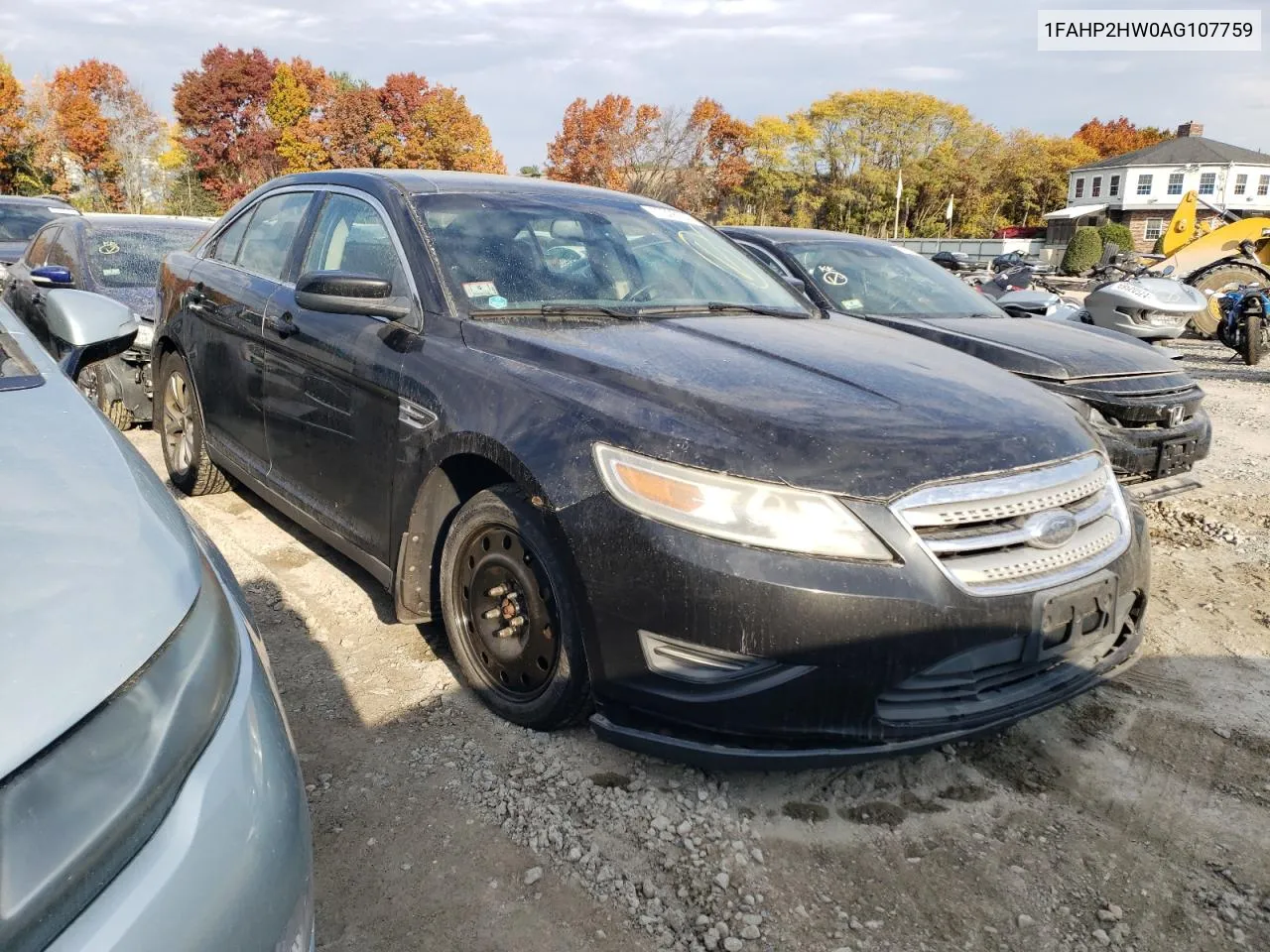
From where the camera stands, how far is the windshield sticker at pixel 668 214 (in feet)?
13.0

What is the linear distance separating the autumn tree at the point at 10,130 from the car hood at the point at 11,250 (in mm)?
40183

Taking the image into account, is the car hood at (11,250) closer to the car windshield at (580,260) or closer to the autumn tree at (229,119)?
the car windshield at (580,260)

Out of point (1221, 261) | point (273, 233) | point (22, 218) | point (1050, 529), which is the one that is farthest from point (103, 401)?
point (1221, 261)

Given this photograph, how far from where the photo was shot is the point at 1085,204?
63.7 m

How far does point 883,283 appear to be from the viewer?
602 centimetres

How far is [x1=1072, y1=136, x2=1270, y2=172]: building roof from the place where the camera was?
59.9 metres

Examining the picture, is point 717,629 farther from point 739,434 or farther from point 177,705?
point 177,705

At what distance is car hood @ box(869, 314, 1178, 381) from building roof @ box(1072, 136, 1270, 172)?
6463 centimetres

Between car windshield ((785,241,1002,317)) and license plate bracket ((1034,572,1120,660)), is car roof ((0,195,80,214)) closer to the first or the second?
car windshield ((785,241,1002,317))

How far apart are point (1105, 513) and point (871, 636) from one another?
0.98 metres

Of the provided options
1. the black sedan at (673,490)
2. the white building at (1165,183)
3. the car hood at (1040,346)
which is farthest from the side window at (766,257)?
the white building at (1165,183)

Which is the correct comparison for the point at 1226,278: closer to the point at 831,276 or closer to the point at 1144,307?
the point at 1144,307

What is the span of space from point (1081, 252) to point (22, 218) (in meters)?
38.5

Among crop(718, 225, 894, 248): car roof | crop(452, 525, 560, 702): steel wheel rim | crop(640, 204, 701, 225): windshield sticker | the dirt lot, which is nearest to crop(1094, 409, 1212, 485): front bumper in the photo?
the dirt lot
